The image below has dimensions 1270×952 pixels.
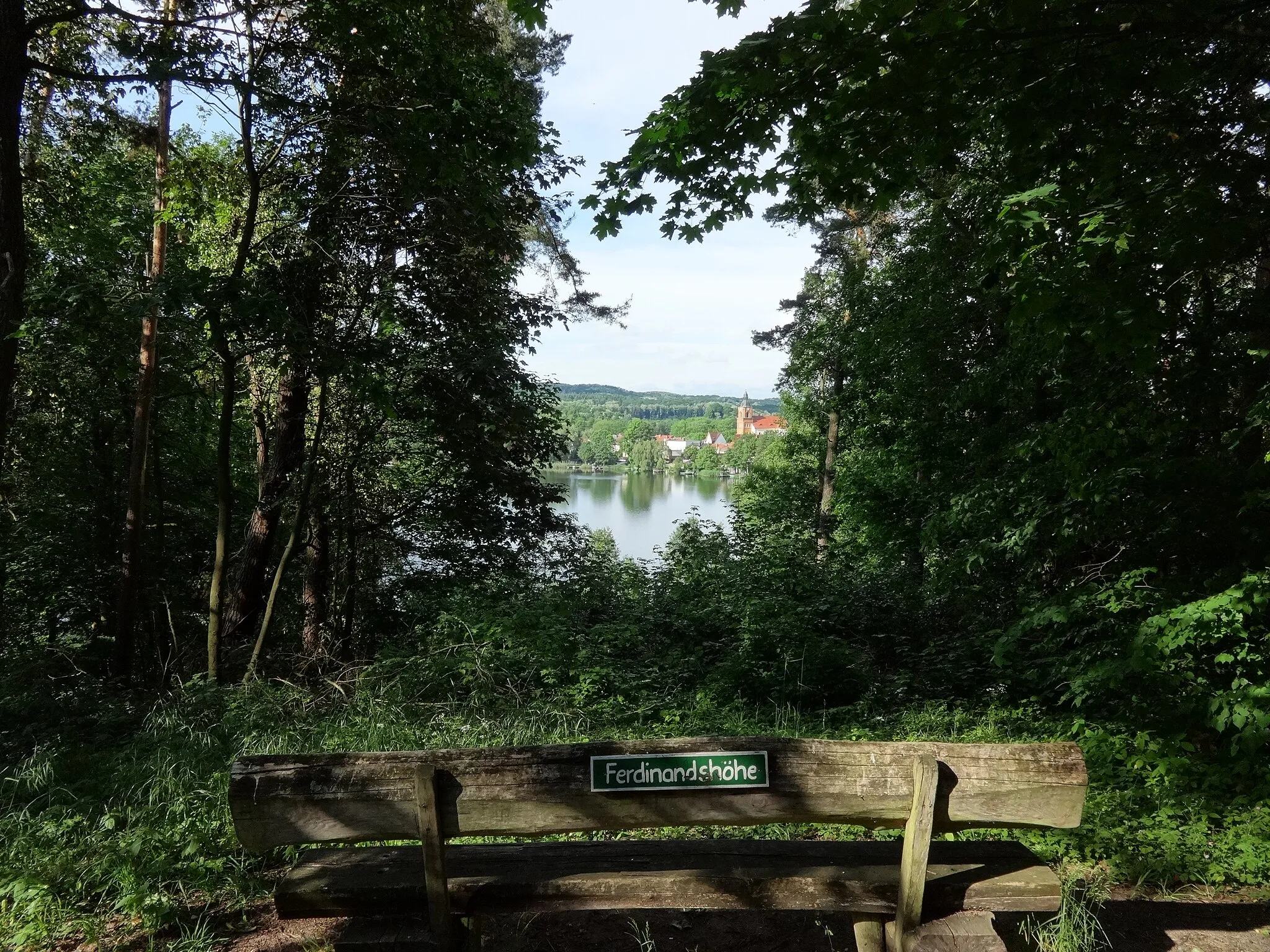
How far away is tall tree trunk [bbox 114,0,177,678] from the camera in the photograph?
300 inches

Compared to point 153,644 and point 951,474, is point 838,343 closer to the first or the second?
point 951,474

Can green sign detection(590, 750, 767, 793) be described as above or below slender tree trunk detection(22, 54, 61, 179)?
below

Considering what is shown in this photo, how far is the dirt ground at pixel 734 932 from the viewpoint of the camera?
276cm

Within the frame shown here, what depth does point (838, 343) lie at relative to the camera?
43.8ft

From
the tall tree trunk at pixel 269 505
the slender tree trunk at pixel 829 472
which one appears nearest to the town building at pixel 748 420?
the slender tree trunk at pixel 829 472

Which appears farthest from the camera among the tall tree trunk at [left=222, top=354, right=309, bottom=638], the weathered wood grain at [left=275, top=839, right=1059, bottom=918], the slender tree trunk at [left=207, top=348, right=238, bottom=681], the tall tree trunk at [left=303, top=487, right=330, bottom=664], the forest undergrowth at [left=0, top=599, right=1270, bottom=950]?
the tall tree trunk at [left=303, top=487, right=330, bottom=664]

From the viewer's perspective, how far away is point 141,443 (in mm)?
7930

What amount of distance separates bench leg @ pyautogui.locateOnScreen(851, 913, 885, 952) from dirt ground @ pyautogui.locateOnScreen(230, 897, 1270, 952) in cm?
43

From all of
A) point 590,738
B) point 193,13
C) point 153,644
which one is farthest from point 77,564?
point 590,738

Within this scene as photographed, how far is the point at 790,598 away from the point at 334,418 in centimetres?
516

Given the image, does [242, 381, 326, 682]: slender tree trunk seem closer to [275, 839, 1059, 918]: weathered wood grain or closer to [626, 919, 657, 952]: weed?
[275, 839, 1059, 918]: weathered wood grain

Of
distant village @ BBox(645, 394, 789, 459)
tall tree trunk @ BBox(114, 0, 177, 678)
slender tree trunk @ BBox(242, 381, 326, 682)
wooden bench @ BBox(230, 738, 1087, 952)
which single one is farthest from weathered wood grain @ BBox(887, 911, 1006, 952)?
distant village @ BBox(645, 394, 789, 459)

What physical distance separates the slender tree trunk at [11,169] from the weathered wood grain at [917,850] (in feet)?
17.0

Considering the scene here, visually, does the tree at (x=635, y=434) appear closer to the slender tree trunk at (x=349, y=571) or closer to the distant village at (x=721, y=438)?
the distant village at (x=721, y=438)
